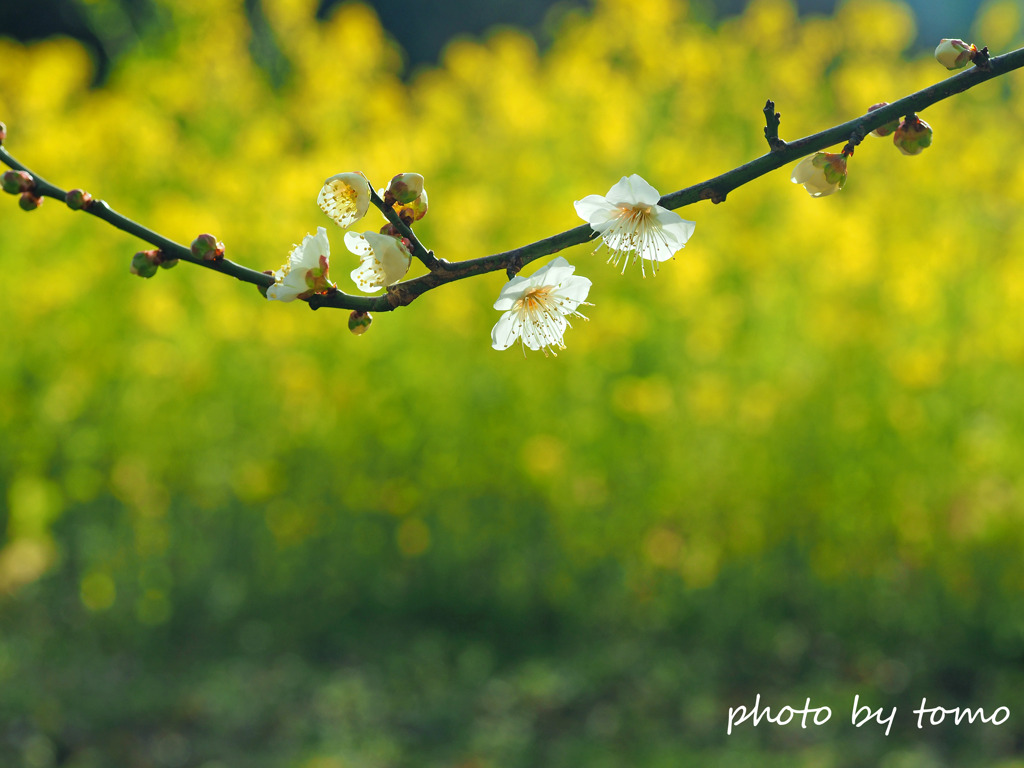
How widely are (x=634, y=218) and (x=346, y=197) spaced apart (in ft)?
0.73

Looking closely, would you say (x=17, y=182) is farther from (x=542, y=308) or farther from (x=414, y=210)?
(x=542, y=308)

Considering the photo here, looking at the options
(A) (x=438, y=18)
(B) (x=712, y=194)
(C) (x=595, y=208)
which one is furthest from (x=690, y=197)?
(A) (x=438, y=18)

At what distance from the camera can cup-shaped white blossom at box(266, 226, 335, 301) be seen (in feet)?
2.28

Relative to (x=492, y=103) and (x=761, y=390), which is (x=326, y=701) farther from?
(x=492, y=103)

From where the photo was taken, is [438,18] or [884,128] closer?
[884,128]

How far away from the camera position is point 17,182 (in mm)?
742

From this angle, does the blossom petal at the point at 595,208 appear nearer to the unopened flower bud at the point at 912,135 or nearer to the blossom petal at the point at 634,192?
the blossom petal at the point at 634,192

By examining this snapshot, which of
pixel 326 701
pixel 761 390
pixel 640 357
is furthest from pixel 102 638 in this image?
pixel 761 390

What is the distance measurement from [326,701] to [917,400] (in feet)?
5.92

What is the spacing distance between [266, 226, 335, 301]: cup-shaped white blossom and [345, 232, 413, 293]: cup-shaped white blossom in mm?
30

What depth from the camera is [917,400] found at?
2908 millimetres

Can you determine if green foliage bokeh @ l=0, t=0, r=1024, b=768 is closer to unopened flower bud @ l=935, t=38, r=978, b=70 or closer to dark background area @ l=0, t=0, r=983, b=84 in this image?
unopened flower bud @ l=935, t=38, r=978, b=70

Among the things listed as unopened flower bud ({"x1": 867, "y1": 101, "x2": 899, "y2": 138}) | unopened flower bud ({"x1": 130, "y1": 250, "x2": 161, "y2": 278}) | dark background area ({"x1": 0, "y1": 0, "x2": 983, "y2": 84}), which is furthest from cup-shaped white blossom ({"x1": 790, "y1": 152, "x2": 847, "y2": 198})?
dark background area ({"x1": 0, "y1": 0, "x2": 983, "y2": 84})

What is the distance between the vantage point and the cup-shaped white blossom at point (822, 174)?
0.77 meters
